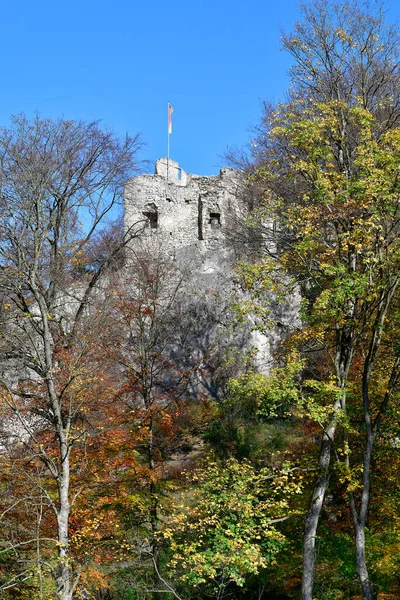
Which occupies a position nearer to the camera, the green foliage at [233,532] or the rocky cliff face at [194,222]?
the green foliage at [233,532]

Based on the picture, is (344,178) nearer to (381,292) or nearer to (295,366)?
(381,292)

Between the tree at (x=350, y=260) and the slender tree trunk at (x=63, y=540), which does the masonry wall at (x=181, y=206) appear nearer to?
the tree at (x=350, y=260)

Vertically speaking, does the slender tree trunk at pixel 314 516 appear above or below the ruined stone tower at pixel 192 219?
below

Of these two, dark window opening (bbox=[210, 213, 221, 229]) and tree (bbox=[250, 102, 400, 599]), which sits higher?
dark window opening (bbox=[210, 213, 221, 229])

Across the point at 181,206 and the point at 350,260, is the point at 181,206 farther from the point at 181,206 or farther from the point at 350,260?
the point at 350,260

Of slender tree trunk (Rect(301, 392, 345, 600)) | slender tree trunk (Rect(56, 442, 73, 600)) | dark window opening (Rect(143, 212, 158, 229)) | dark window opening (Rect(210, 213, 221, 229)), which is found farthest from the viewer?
dark window opening (Rect(143, 212, 158, 229))

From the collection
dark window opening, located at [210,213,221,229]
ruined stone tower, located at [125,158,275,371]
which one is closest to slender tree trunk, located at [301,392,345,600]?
ruined stone tower, located at [125,158,275,371]

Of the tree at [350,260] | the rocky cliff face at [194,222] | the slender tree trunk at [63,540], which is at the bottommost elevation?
the slender tree trunk at [63,540]

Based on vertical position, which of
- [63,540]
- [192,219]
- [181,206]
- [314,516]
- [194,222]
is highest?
[181,206]

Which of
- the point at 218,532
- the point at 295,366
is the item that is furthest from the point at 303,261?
the point at 218,532

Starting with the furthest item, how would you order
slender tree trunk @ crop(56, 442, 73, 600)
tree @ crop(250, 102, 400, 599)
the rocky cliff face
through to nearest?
the rocky cliff face → tree @ crop(250, 102, 400, 599) → slender tree trunk @ crop(56, 442, 73, 600)

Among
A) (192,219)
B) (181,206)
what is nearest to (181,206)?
(181,206)

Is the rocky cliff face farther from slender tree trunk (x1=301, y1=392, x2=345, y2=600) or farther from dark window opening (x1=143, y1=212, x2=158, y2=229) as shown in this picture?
slender tree trunk (x1=301, y1=392, x2=345, y2=600)

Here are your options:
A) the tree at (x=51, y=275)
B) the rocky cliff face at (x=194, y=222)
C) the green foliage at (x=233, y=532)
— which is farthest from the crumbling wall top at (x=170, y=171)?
the green foliage at (x=233, y=532)
